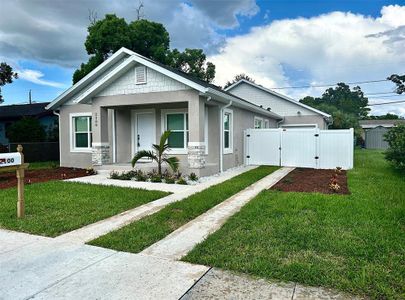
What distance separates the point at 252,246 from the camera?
166 inches

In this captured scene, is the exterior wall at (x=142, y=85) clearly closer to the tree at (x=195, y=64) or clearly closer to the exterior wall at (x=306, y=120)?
the exterior wall at (x=306, y=120)

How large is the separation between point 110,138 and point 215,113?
4.49 m

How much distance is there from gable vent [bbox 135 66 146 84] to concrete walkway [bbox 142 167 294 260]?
586cm

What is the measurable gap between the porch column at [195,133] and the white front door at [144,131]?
9.54ft

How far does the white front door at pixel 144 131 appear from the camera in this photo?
13.0 metres

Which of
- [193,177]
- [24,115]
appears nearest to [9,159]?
[193,177]

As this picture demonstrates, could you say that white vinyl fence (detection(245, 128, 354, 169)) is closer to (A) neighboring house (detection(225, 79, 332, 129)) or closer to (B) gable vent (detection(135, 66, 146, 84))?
(B) gable vent (detection(135, 66, 146, 84))

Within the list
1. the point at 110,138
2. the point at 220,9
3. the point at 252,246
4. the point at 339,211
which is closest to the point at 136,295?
the point at 252,246

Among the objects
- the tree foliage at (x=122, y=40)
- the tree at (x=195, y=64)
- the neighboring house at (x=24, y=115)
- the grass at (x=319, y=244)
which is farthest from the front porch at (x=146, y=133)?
the tree at (x=195, y=64)

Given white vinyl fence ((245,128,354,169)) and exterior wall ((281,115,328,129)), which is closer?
white vinyl fence ((245,128,354,169))

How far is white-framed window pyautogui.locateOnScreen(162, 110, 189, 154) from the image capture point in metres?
12.3

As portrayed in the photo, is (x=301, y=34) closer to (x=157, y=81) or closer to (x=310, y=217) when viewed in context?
(x=157, y=81)

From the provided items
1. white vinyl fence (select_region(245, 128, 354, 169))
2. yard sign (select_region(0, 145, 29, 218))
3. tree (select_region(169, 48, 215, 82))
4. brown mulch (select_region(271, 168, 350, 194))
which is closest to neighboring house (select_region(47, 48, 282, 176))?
white vinyl fence (select_region(245, 128, 354, 169))

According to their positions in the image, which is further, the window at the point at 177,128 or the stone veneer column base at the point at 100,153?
the stone veneer column base at the point at 100,153
